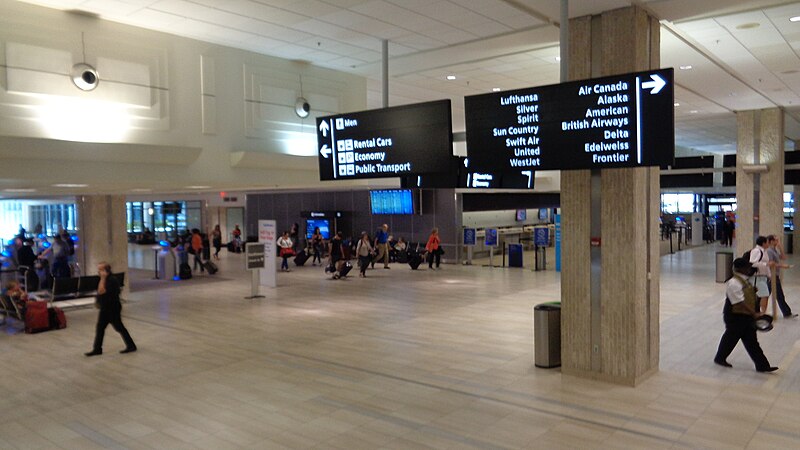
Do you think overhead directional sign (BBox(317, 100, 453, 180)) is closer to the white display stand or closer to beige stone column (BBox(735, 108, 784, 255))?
the white display stand

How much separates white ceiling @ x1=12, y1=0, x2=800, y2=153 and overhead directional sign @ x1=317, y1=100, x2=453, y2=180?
4.63ft

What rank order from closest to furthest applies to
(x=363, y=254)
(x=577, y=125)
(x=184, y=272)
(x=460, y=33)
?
1. (x=577, y=125)
2. (x=460, y=33)
3. (x=184, y=272)
4. (x=363, y=254)

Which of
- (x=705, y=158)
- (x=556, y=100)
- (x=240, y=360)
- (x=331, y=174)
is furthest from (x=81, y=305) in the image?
(x=705, y=158)

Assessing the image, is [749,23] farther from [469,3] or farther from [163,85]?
[163,85]

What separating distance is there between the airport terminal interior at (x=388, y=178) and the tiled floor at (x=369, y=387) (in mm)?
45

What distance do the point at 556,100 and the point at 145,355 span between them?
7.17 metres

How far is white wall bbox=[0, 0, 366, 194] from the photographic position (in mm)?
7469

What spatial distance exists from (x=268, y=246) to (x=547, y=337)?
32.7 ft

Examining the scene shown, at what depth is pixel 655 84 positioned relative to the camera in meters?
5.55

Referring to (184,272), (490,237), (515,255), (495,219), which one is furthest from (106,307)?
(495,219)

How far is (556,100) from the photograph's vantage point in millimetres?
6105

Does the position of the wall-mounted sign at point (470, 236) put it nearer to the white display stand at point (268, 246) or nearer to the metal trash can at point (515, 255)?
the metal trash can at point (515, 255)

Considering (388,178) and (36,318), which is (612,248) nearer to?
(388,178)

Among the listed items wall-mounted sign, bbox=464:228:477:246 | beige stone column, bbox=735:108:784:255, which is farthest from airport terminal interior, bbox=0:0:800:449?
wall-mounted sign, bbox=464:228:477:246
